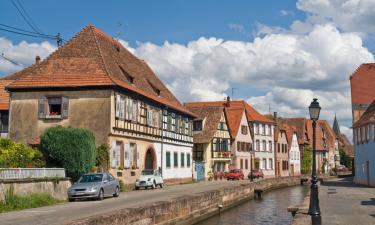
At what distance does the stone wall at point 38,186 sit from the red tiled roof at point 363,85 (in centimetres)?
3709

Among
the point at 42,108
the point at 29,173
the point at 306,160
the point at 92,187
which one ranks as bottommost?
the point at 92,187

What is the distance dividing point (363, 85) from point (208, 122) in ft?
67.9

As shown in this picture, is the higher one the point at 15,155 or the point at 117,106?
the point at 117,106

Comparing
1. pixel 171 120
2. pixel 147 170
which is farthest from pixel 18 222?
pixel 171 120

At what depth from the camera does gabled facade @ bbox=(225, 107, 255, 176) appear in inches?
2869

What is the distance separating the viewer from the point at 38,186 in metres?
25.9

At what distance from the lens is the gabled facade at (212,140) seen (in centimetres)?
6594

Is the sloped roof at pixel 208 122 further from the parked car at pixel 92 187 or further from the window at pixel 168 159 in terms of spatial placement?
the parked car at pixel 92 187

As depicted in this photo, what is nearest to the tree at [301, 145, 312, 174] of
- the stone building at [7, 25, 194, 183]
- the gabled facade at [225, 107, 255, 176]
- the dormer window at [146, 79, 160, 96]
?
the gabled facade at [225, 107, 255, 176]

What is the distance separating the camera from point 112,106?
3512cm

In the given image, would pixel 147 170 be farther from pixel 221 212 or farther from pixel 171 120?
pixel 221 212

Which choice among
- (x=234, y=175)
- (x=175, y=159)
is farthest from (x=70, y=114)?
(x=234, y=175)

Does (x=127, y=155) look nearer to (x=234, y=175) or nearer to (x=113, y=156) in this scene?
(x=113, y=156)

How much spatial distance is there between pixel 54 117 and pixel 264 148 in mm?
54156
